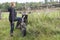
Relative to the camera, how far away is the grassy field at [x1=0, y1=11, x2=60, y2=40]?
10750mm

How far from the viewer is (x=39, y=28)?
11047mm

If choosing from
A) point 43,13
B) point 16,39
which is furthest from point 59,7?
point 16,39

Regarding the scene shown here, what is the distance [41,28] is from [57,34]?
82 cm

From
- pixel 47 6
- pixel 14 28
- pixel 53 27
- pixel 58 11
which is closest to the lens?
pixel 53 27

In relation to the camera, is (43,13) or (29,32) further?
(43,13)

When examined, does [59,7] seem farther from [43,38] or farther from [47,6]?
[43,38]

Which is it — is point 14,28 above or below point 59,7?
below

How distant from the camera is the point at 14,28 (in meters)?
12.0

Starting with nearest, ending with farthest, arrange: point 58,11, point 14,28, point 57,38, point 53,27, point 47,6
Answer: point 57,38, point 53,27, point 14,28, point 58,11, point 47,6

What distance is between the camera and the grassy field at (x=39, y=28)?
35.3 feet

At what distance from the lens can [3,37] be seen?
1118 cm

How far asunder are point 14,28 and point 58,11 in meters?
3.07

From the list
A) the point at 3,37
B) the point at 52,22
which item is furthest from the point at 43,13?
the point at 3,37

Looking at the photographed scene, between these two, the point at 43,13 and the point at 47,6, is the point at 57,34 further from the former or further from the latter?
the point at 47,6
